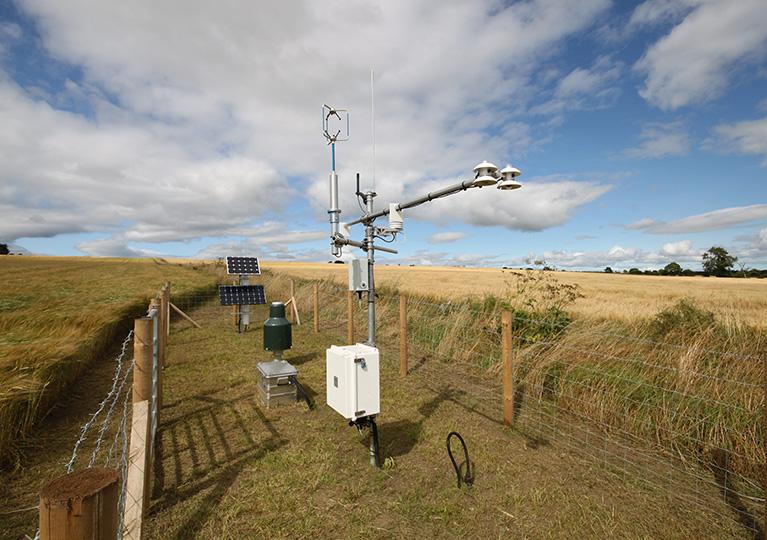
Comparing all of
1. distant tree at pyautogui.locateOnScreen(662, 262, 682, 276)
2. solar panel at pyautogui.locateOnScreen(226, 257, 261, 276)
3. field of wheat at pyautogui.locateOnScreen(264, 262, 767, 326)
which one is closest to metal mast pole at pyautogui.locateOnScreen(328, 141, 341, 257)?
field of wheat at pyautogui.locateOnScreen(264, 262, 767, 326)

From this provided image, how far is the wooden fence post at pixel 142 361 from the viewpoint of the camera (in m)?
3.43

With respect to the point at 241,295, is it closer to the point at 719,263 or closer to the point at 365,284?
the point at 365,284

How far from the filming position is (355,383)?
161 inches

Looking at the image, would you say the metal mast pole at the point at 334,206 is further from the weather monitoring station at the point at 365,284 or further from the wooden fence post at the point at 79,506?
the wooden fence post at the point at 79,506

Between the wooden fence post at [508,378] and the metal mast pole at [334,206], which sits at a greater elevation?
the metal mast pole at [334,206]

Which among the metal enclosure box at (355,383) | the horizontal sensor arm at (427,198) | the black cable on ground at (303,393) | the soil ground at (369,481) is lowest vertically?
the soil ground at (369,481)

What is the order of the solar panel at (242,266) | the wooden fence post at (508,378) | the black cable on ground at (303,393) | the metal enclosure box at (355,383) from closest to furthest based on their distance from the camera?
the metal enclosure box at (355,383) < the wooden fence post at (508,378) < the black cable on ground at (303,393) < the solar panel at (242,266)

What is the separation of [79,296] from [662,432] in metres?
16.1

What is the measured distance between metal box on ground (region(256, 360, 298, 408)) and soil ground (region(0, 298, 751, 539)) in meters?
0.18

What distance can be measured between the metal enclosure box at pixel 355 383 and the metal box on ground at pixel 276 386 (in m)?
1.90

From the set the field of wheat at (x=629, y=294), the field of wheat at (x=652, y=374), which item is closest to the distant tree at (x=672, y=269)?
the field of wheat at (x=629, y=294)


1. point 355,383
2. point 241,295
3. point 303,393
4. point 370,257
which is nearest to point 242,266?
point 241,295

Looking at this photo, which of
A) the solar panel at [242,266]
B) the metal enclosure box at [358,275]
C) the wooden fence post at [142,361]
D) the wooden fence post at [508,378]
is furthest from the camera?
the solar panel at [242,266]

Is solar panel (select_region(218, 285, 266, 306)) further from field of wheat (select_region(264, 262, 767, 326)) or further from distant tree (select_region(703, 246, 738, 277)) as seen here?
distant tree (select_region(703, 246, 738, 277))
